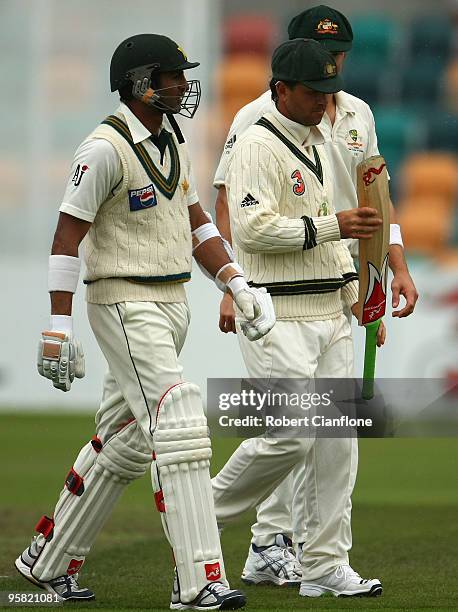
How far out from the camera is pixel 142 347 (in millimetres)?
4512

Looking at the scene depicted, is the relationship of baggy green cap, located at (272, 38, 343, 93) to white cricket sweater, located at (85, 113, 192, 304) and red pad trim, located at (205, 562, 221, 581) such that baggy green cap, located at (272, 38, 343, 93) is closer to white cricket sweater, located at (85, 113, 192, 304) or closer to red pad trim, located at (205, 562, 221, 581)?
white cricket sweater, located at (85, 113, 192, 304)

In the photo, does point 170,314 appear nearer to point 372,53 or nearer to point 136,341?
point 136,341

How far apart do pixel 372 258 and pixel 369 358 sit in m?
0.42

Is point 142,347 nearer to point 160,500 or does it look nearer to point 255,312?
point 255,312

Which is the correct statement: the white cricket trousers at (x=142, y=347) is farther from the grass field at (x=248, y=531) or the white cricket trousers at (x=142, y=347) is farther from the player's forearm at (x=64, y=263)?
the grass field at (x=248, y=531)

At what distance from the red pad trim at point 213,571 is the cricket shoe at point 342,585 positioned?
2.27ft

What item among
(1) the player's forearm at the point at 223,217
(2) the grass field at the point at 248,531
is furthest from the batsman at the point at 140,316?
(1) the player's forearm at the point at 223,217

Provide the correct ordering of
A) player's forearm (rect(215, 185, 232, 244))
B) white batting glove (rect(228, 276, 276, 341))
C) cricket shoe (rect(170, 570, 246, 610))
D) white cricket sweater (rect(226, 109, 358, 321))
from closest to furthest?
cricket shoe (rect(170, 570, 246, 610)), white batting glove (rect(228, 276, 276, 341)), white cricket sweater (rect(226, 109, 358, 321)), player's forearm (rect(215, 185, 232, 244))

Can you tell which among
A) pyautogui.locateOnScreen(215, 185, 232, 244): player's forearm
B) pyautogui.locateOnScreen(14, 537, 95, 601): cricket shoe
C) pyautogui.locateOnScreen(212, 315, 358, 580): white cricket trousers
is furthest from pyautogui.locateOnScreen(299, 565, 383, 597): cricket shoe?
pyautogui.locateOnScreen(215, 185, 232, 244): player's forearm

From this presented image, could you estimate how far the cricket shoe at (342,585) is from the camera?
487 cm

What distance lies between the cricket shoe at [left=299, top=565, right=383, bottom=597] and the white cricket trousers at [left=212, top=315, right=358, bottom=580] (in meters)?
0.03

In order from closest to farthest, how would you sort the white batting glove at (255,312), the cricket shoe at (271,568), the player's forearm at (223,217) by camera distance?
the white batting glove at (255,312)
the cricket shoe at (271,568)
the player's forearm at (223,217)

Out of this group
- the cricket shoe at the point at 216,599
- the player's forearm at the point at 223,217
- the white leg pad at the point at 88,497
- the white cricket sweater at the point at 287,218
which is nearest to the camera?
the cricket shoe at the point at 216,599

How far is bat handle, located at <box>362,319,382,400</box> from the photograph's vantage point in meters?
5.36
